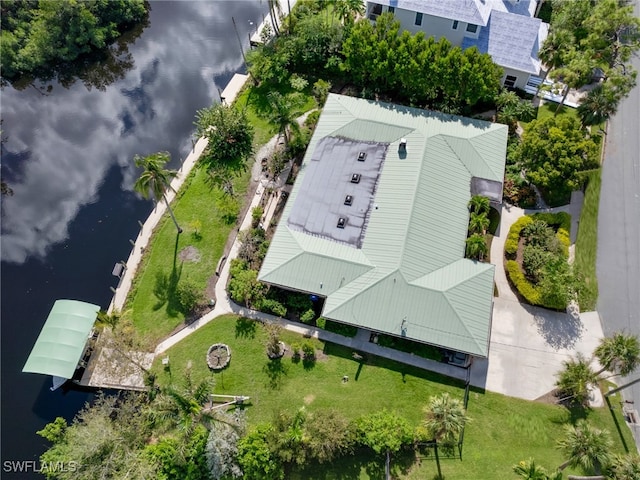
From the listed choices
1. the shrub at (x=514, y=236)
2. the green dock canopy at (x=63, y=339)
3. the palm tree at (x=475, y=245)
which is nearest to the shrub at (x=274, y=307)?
the green dock canopy at (x=63, y=339)

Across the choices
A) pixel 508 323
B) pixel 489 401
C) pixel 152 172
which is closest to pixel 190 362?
pixel 152 172

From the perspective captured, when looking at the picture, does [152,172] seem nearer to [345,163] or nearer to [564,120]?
[345,163]

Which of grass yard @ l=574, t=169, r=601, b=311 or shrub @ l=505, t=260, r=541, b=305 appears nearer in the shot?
shrub @ l=505, t=260, r=541, b=305

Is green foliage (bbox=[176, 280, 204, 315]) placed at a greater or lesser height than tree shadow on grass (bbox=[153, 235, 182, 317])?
greater

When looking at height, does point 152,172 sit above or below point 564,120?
below

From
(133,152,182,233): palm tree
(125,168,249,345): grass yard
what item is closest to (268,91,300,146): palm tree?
(125,168,249,345): grass yard

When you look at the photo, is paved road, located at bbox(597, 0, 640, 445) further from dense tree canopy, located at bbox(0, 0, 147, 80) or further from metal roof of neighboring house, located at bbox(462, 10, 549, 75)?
dense tree canopy, located at bbox(0, 0, 147, 80)

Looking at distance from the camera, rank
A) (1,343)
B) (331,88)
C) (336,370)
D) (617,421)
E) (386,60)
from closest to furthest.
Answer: (617,421)
(336,370)
(1,343)
(386,60)
(331,88)

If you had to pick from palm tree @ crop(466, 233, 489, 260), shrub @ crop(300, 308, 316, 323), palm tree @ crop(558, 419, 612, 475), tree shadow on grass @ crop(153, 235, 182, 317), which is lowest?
tree shadow on grass @ crop(153, 235, 182, 317)
